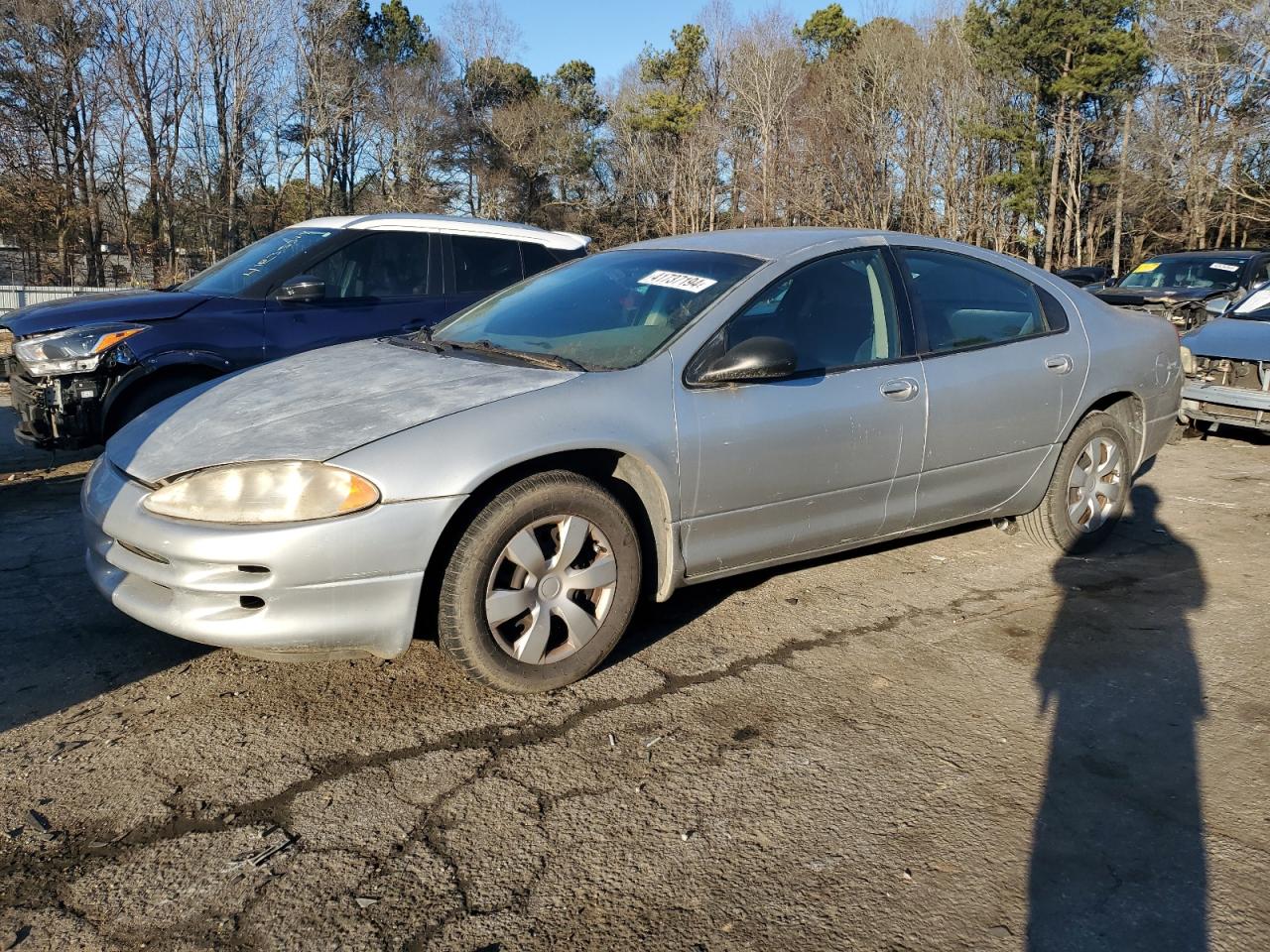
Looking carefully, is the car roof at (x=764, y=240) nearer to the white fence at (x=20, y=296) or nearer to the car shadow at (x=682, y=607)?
the car shadow at (x=682, y=607)

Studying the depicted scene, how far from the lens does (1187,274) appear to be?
1284cm

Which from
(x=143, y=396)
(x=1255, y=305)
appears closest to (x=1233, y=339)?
(x=1255, y=305)

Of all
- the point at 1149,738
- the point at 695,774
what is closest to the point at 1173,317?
the point at 1149,738

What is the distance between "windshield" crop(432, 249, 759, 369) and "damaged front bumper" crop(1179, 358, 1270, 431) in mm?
5543

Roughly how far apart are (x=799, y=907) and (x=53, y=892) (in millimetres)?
1742

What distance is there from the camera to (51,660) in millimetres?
3508

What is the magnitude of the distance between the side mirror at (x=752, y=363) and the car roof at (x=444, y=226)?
3.98 m

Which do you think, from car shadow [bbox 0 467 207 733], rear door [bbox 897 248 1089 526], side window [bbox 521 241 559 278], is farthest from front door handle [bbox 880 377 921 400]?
side window [bbox 521 241 559 278]

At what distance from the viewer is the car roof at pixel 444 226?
271 inches

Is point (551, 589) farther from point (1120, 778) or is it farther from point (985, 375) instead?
point (985, 375)

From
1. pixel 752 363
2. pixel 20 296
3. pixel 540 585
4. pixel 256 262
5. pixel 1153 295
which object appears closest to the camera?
pixel 540 585

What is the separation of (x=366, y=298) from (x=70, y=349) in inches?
71.8

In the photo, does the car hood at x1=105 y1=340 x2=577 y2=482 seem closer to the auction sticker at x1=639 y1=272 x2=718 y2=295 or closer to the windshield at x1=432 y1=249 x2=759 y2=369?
the windshield at x1=432 y1=249 x2=759 y2=369

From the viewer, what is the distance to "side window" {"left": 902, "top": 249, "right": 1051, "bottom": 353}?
4.30 meters
